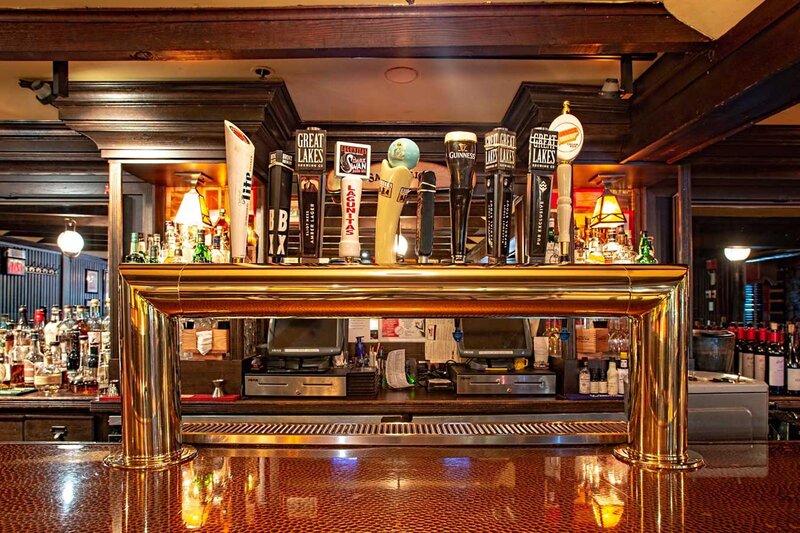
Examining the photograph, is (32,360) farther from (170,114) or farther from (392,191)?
(392,191)

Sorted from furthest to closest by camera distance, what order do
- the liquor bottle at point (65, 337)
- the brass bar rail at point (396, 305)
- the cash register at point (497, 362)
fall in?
1. the liquor bottle at point (65, 337)
2. the cash register at point (497, 362)
3. the brass bar rail at point (396, 305)

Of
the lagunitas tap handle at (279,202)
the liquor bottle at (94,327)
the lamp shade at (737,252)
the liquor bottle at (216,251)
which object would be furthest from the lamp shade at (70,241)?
the lamp shade at (737,252)

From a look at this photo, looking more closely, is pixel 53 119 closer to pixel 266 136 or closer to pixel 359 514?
pixel 266 136

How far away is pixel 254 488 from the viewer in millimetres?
843

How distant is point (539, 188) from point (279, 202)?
0.47m

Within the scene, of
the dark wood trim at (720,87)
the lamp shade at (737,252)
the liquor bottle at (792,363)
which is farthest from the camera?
the lamp shade at (737,252)

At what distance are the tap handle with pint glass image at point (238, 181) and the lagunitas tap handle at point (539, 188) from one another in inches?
19.5

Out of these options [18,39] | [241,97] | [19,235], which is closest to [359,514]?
[18,39]

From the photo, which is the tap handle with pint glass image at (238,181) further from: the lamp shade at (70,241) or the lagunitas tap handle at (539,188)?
the lamp shade at (70,241)

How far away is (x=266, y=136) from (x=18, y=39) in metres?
1.19

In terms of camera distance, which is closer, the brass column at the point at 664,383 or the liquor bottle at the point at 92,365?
the brass column at the point at 664,383

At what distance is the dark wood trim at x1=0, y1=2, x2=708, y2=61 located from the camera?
2094 millimetres

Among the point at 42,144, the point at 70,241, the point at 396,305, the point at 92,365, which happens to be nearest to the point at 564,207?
the point at 396,305

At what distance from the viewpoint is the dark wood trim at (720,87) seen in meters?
1.79
